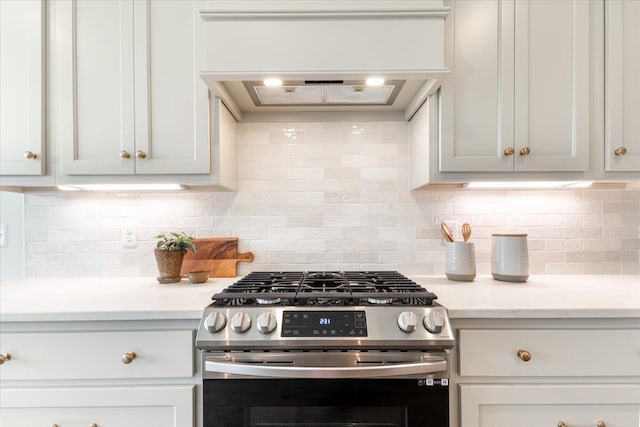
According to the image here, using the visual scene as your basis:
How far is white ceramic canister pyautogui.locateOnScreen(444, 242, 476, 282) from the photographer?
1604 millimetres

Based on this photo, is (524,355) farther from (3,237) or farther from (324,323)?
(3,237)

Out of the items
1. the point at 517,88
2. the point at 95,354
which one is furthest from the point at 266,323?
the point at 517,88

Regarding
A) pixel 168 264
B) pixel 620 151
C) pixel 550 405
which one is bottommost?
pixel 550 405

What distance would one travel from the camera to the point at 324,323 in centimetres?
108

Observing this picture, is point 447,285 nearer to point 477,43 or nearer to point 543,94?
point 543,94

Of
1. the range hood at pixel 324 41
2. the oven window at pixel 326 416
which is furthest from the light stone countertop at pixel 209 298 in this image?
the range hood at pixel 324 41

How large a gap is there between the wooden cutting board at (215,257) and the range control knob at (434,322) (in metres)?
1.01

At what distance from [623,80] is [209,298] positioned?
1923 millimetres

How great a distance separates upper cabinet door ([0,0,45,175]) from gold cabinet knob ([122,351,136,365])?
908 mm

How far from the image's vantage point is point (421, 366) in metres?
1.04

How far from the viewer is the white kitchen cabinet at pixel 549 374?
1116mm

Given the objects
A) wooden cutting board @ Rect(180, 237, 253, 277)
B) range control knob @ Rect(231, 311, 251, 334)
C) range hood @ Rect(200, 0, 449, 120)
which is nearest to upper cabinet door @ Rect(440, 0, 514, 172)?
range hood @ Rect(200, 0, 449, 120)

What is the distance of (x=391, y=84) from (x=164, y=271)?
1338 millimetres

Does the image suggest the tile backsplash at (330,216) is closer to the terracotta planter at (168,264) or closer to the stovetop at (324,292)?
the terracotta planter at (168,264)
